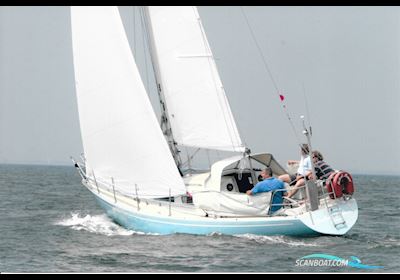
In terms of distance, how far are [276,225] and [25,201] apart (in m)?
13.3

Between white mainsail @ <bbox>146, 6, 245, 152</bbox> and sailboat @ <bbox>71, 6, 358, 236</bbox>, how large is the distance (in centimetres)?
2

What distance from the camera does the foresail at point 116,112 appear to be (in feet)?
48.1

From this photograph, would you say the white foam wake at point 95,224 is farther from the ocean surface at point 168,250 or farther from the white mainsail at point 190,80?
the white mainsail at point 190,80

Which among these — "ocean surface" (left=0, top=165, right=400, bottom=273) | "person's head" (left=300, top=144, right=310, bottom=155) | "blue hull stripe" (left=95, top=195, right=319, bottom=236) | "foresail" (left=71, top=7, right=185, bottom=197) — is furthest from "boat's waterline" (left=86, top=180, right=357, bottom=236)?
"person's head" (left=300, top=144, right=310, bottom=155)

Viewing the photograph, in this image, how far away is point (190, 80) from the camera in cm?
1588

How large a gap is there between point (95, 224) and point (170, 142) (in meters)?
2.64

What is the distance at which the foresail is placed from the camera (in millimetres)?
14648

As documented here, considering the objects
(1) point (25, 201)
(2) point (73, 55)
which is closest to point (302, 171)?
(2) point (73, 55)

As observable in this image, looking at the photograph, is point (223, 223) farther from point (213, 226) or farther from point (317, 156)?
point (317, 156)

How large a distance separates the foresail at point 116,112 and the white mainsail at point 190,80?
4.28 feet

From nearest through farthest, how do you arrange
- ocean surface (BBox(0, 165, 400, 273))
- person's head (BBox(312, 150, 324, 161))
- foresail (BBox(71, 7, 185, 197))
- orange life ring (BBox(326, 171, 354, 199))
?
ocean surface (BBox(0, 165, 400, 273)) < orange life ring (BBox(326, 171, 354, 199)) < person's head (BBox(312, 150, 324, 161)) < foresail (BBox(71, 7, 185, 197))

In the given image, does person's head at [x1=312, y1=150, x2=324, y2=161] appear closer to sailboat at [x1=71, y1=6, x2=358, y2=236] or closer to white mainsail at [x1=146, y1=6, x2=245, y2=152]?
sailboat at [x1=71, y1=6, x2=358, y2=236]

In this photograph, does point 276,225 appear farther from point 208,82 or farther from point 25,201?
point 25,201

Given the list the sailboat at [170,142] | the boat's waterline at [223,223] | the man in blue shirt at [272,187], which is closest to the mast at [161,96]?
the sailboat at [170,142]
